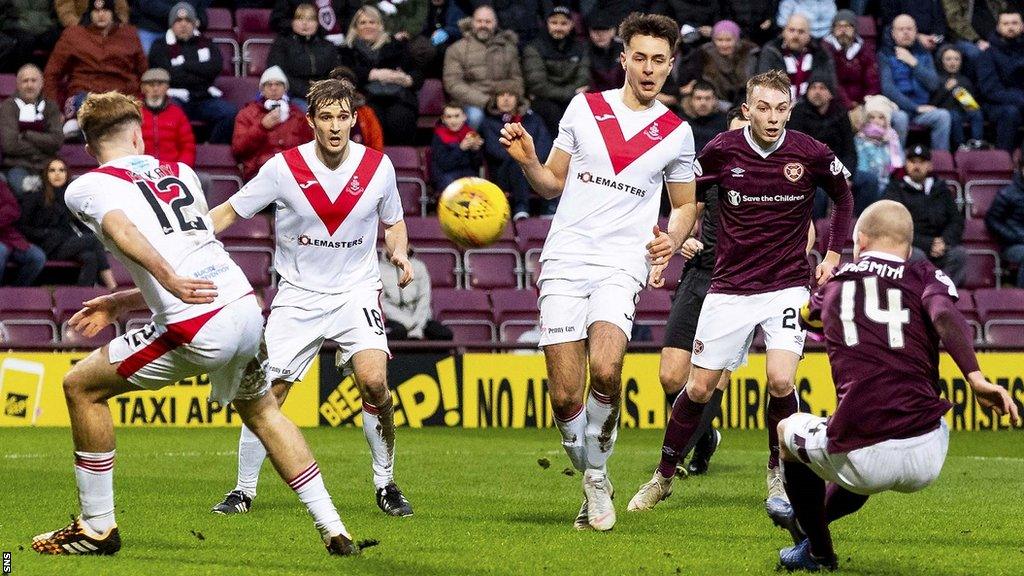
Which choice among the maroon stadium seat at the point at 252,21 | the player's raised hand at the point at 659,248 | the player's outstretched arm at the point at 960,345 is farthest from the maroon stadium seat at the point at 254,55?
the player's outstretched arm at the point at 960,345

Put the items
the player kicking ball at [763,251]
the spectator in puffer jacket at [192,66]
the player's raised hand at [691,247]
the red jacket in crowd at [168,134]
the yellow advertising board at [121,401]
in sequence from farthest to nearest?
the spectator in puffer jacket at [192,66] < the red jacket in crowd at [168,134] < the yellow advertising board at [121,401] < the player's raised hand at [691,247] < the player kicking ball at [763,251]

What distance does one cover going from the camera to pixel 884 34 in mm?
20125

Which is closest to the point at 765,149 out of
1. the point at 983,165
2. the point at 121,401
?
the point at 121,401

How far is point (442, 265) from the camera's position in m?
17.7

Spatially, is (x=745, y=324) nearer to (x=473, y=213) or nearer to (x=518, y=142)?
(x=473, y=213)

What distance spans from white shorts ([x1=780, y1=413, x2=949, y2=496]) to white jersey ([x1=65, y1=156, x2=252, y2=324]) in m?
2.55

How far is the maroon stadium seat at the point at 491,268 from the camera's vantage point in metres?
17.7

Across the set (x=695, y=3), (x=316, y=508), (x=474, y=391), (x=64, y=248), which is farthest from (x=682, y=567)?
(x=695, y=3)

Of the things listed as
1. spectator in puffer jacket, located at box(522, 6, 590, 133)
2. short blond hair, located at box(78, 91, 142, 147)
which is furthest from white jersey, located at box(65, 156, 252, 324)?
spectator in puffer jacket, located at box(522, 6, 590, 133)

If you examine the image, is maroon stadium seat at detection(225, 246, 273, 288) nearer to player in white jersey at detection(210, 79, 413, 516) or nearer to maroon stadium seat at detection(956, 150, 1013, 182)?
player in white jersey at detection(210, 79, 413, 516)

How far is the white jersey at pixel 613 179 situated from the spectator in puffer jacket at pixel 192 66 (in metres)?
10.5

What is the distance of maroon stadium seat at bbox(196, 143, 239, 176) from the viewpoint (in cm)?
1784

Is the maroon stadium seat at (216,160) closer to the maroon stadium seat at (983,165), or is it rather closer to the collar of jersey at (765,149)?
the maroon stadium seat at (983,165)

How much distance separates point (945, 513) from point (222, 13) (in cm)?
1366
